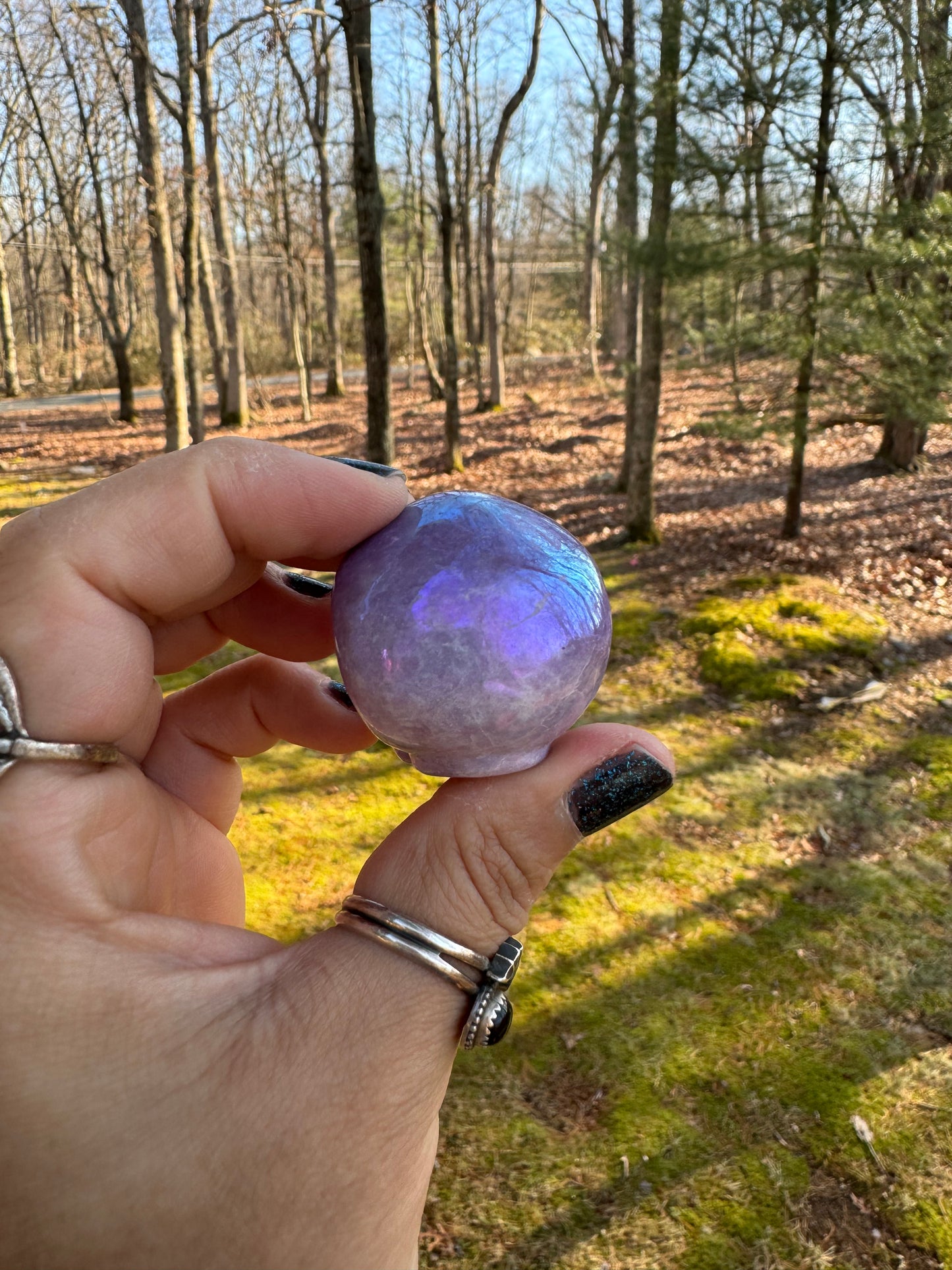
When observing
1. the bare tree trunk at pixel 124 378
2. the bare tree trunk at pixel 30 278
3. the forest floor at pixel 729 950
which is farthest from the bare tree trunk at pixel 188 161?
the bare tree trunk at pixel 30 278

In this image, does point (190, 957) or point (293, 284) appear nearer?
point (190, 957)

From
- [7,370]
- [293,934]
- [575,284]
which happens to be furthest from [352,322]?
[293,934]

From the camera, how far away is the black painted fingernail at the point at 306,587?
6.84 feet

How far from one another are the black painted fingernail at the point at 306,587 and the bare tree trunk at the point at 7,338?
2835cm

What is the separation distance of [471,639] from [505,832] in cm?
36

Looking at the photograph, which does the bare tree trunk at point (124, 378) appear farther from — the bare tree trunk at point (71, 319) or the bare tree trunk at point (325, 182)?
the bare tree trunk at point (325, 182)

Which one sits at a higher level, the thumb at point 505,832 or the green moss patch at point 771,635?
the thumb at point 505,832

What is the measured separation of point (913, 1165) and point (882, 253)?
759 centimetres

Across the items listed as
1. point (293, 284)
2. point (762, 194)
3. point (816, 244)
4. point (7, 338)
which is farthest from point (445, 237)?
point (7, 338)

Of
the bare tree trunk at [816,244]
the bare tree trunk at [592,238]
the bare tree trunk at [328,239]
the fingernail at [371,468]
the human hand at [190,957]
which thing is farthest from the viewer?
the bare tree trunk at [592,238]

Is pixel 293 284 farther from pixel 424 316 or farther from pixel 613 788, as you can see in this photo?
pixel 613 788

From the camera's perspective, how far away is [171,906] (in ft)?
5.57

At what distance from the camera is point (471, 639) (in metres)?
1.56

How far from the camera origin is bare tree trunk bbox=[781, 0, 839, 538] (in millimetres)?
7684
